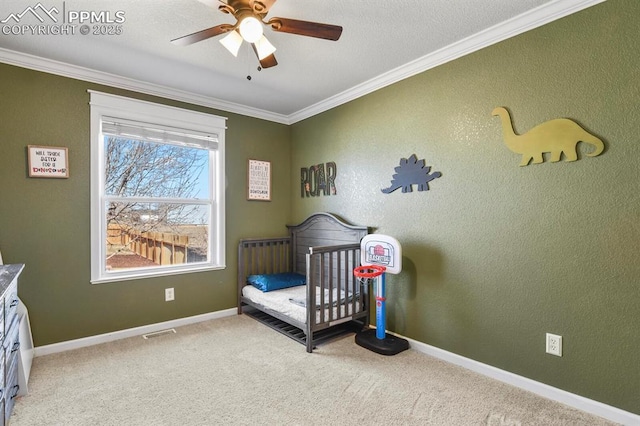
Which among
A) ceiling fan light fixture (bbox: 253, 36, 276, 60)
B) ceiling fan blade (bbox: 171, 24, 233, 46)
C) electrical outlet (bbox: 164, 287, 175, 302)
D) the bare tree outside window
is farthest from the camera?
electrical outlet (bbox: 164, 287, 175, 302)

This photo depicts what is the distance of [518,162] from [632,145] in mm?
541

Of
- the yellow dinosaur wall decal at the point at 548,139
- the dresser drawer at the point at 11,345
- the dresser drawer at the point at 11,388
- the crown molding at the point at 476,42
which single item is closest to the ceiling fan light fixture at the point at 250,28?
the crown molding at the point at 476,42

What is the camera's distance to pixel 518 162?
210 centimetres

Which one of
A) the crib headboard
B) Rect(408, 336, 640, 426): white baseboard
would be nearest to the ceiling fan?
the crib headboard

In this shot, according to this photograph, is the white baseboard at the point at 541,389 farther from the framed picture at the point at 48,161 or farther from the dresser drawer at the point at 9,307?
the framed picture at the point at 48,161

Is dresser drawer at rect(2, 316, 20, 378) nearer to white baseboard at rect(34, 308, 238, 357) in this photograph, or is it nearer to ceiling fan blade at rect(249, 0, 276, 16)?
white baseboard at rect(34, 308, 238, 357)

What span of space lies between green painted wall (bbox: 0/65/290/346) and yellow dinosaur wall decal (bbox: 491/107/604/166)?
3.05 meters

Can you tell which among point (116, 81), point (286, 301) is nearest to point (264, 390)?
point (286, 301)

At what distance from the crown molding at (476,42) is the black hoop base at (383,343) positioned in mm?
2273

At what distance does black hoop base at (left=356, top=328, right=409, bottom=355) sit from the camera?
2.54m

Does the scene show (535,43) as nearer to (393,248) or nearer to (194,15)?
(393,248)

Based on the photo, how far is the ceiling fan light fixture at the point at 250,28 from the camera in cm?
159

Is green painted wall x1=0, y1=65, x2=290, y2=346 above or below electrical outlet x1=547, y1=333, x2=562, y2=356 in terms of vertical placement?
above

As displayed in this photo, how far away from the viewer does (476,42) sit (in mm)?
2262
